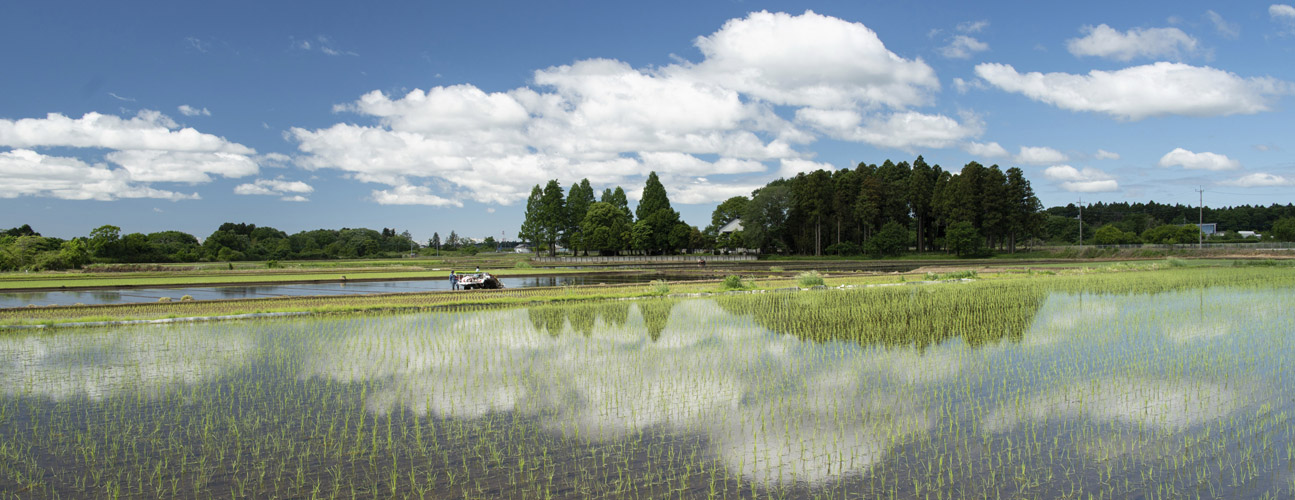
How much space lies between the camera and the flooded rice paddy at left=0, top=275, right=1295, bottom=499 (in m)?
6.10

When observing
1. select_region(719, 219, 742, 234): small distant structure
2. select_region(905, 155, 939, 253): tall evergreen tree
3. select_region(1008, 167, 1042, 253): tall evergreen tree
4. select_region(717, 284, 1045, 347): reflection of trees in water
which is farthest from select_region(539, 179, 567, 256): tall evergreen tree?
select_region(717, 284, 1045, 347): reflection of trees in water

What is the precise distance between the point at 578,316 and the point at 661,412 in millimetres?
11052

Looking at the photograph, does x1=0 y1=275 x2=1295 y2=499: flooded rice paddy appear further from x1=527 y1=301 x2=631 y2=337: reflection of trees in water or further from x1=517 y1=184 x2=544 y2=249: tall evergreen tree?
x1=517 y1=184 x2=544 y2=249: tall evergreen tree

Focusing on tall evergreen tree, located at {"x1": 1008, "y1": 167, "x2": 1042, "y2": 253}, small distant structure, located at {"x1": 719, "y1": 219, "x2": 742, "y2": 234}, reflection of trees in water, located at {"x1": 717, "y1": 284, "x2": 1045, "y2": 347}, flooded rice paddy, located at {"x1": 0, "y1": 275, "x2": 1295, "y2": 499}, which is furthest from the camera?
small distant structure, located at {"x1": 719, "y1": 219, "x2": 742, "y2": 234}

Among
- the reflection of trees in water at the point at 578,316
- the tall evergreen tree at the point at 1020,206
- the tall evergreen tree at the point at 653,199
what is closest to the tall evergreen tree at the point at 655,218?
the tall evergreen tree at the point at 653,199

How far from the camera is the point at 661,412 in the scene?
8352mm

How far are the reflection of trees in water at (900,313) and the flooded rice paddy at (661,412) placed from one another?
26cm

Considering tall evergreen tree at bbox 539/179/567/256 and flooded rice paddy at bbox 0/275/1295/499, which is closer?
flooded rice paddy at bbox 0/275/1295/499

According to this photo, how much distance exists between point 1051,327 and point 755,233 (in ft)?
228

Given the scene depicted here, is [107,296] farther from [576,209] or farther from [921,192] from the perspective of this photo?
[921,192]

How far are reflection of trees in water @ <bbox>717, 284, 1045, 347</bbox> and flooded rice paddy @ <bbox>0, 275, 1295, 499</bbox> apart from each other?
0.26 m

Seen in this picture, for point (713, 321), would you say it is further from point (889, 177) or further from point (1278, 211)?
point (1278, 211)

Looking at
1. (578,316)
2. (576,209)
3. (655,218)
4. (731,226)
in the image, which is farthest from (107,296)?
(731,226)

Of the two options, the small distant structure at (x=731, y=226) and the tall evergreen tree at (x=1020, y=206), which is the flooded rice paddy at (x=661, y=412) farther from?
the small distant structure at (x=731, y=226)
